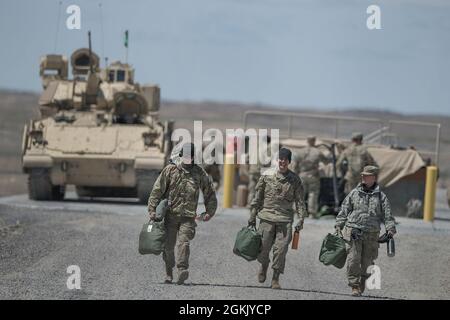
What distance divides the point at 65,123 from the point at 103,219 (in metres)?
5.48

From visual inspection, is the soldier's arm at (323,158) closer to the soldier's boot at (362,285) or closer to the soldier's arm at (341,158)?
the soldier's arm at (341,158)

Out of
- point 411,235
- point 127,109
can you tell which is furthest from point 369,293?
point 127,109

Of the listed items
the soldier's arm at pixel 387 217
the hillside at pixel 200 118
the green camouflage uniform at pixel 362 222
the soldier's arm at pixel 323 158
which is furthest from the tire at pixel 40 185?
the soldier's arm at pixel 387 217

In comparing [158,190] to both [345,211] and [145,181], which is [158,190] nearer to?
[345,211]

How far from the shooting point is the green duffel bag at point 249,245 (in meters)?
14.3

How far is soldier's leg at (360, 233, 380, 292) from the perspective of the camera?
46.2ft

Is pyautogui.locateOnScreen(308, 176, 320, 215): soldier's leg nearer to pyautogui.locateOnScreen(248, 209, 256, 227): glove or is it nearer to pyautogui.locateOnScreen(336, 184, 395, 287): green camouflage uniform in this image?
pyautogui.locateOnScreen(248, 209, 256, 227): glove

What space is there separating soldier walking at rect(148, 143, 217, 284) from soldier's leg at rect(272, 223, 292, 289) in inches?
33.8

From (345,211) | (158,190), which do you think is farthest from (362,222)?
(158,190)

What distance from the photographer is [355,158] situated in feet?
77.8

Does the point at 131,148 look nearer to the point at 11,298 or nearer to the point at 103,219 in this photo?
the point at 103,219

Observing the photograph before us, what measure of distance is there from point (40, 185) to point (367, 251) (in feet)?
45.2

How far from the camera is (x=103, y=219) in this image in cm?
2234

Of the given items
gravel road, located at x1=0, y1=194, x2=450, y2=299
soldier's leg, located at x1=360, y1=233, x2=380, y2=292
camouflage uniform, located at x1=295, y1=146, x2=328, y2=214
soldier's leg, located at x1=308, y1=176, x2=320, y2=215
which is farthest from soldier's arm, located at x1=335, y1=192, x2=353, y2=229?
soldier's leg, located at x1=308, y1=176, x2=320, y2=215
